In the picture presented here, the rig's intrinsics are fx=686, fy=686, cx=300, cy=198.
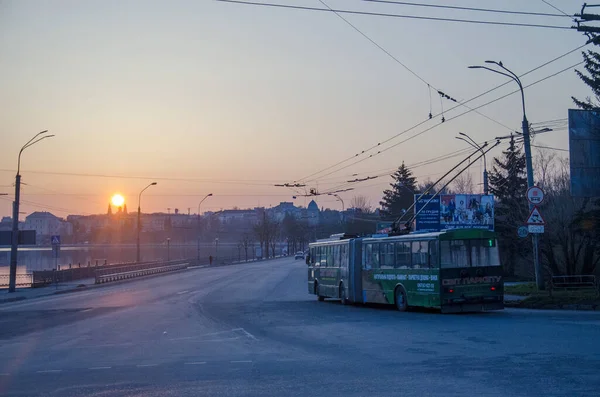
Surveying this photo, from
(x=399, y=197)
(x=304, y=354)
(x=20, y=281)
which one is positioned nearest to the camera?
(x=304, y=354)

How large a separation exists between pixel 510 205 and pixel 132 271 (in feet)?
111

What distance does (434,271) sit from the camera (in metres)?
22.8

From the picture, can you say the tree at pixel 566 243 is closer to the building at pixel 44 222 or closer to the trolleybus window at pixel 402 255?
the trolleybus window at pixel 402 255

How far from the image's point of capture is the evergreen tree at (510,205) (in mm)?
42969

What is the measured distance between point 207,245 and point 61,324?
161m

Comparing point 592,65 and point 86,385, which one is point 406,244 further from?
point 86,385

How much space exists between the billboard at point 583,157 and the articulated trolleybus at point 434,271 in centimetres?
449

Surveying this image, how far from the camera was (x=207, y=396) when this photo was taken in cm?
953

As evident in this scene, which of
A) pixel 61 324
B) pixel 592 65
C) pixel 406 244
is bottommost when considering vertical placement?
pixel 61 324

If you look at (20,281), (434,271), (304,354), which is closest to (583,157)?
(434,271)

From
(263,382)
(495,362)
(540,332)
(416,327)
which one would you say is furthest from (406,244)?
(263,382)

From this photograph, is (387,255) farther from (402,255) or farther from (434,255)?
(434,255)

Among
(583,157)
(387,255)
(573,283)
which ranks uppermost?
(583,157)

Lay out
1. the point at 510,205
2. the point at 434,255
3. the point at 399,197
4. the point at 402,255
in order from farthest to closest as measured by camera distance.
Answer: the point at 399,197
the point at 510,205
the point at 402,255
the point at 434,255
